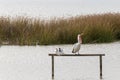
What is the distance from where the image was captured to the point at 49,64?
15852mm

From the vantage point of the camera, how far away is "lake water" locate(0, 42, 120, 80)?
14055 millimetres

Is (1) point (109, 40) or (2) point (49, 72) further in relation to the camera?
(1) point (109, 40)

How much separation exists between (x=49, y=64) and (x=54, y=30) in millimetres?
5098

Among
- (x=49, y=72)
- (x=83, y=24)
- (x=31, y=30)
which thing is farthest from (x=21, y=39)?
(x=49, y=72)

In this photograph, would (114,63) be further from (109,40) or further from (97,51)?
(109,40)

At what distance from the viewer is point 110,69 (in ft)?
48.6

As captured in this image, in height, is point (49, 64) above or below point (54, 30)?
below

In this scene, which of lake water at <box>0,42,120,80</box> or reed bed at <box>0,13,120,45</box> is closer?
lake water at <box>0,42,120,80</box>

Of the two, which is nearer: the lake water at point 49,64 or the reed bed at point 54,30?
the lake water at point 49,64

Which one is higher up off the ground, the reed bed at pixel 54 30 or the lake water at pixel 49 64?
the reed bed at pixel 54 30

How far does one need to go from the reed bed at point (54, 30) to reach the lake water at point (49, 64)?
2.76 ft

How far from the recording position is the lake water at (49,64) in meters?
14.1

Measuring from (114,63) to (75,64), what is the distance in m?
1.00

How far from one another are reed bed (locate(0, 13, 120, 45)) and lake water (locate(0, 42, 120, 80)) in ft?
2.76
